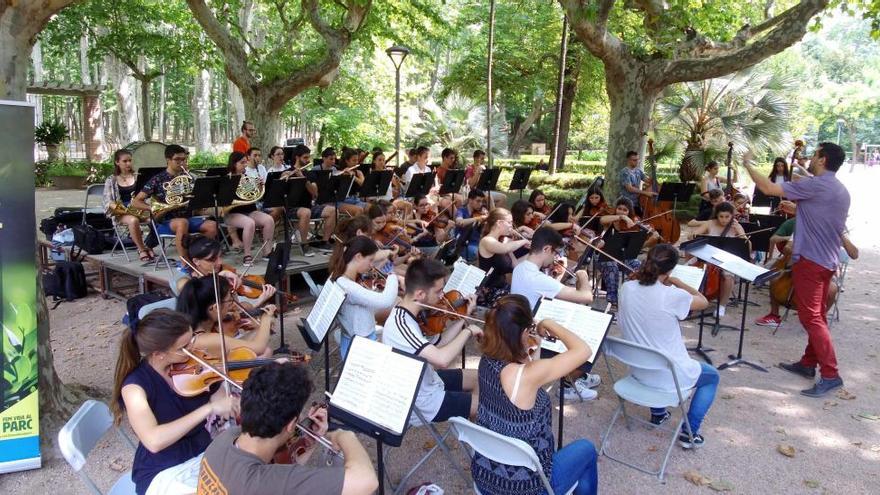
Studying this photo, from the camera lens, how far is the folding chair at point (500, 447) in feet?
8.39

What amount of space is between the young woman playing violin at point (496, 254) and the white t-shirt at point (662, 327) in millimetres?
1633

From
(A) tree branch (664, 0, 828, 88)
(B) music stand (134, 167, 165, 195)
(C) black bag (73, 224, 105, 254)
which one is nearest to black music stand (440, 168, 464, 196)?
(B) music stand (134, 167, 165, 195)

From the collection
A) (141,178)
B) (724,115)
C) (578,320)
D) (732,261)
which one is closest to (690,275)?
(732,261)

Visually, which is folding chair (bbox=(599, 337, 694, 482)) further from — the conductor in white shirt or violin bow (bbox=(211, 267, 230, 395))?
violin bow (bbox=(211, 267, 230, 395))

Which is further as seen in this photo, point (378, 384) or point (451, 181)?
point (451, 181)

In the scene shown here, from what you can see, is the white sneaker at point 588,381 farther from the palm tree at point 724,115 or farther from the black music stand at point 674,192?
the palm tree at point 724,115

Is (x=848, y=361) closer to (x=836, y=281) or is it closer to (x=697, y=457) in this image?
(x=836, y=281)

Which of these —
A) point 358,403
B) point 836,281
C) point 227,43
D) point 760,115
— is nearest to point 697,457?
point 358,403

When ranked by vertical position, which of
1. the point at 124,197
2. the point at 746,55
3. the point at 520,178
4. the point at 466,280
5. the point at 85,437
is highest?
the point at 746,55

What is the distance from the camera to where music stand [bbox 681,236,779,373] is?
16.2ft

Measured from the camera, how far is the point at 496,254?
575cm

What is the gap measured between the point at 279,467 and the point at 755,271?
4.26m

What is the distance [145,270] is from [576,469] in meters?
5.69

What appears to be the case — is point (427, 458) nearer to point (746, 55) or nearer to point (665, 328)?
point (665, 328)
